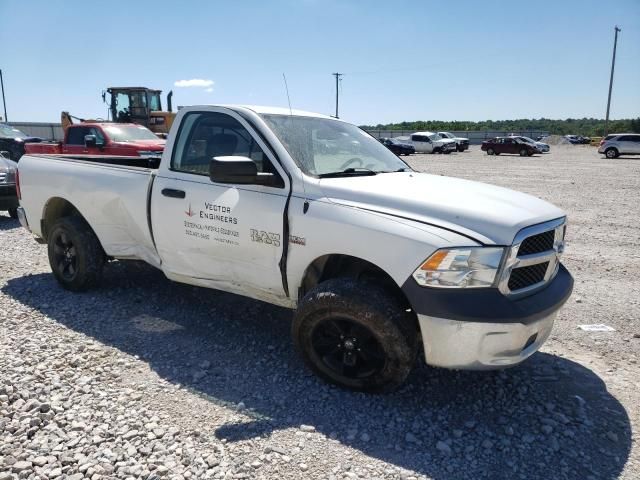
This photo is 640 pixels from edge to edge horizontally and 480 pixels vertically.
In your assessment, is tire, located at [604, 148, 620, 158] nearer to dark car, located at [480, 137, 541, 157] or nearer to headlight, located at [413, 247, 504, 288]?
dark car, located at [480, 137, 541, 157]

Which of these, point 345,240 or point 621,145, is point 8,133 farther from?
point 621,145

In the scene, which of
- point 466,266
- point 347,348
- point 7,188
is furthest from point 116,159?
point 466,266

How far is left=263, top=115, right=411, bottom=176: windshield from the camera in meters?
3.82

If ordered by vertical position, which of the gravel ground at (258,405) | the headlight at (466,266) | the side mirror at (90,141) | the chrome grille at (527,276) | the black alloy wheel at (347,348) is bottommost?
the gravel ground at (258,405)

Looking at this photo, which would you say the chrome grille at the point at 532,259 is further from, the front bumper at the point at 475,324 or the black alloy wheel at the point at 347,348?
the black alloy wheel at the point at 347,348

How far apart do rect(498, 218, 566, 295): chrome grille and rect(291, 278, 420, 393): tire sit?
2.13 ft

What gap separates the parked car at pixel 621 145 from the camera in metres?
33.3

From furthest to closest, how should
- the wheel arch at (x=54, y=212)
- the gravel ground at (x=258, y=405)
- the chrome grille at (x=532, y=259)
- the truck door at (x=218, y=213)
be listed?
the wheel arch at (x=54, y=212)
the truck door at (x=218, y=213)
the chrome grille at (x=532, y=259)
the gravel ground at (x=258, y=405)

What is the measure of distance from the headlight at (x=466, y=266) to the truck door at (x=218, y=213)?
1.15m

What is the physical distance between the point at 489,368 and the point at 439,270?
2.20ft

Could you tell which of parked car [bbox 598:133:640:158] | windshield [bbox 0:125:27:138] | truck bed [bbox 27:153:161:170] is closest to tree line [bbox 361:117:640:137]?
parked car [bbox 598:133:640:158]

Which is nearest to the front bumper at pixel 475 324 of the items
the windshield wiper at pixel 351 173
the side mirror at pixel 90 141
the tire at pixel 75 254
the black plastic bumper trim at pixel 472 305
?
the black plastic bumper trim at pixel 472 305

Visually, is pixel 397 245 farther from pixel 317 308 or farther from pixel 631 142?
pixel 631 142

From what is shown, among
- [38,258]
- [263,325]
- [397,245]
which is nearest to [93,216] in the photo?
[263,325]
